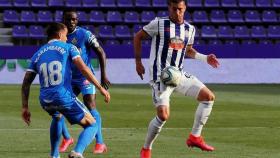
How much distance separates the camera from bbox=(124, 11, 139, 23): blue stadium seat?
34750 millimetres

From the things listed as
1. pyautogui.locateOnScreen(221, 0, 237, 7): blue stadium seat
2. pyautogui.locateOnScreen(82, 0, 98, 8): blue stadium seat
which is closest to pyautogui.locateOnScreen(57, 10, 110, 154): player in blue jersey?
pyautogui.locateOnScreen(82, 0, 98, 8): blue stadium seat

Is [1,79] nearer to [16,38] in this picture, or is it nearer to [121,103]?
[16,38]

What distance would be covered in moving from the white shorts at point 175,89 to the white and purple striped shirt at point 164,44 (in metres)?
0.13

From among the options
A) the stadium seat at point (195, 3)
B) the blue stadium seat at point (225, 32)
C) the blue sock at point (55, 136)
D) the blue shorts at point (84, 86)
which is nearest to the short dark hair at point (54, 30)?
the blue sock at point (55, 136)

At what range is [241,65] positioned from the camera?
3020cm

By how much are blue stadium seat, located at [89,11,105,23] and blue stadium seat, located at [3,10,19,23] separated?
10.1 ft

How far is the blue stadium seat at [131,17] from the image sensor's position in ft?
114

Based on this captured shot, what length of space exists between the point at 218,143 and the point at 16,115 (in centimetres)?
646

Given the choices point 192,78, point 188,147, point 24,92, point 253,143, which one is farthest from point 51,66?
point 253,143

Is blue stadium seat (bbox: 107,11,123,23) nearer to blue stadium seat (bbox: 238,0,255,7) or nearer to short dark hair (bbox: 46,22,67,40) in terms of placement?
blue stadium seat (bbox: 238,0,255,7)

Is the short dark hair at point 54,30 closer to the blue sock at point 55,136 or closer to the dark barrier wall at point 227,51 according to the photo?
the blue sock at point 55,136

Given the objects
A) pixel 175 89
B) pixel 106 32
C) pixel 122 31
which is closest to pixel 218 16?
pixel 122 31

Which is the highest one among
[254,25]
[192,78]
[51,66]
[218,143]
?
[51,66]

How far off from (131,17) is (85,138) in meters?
26.3
